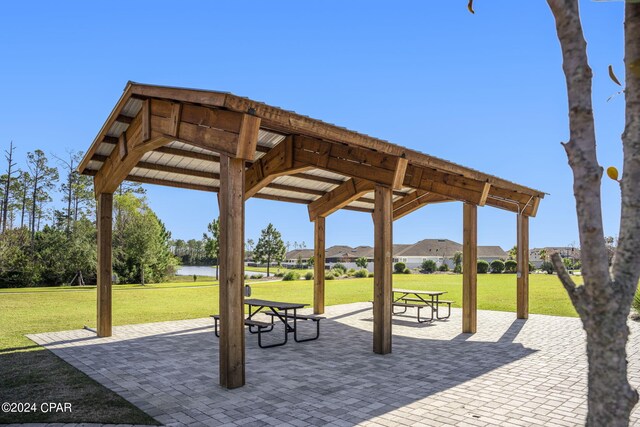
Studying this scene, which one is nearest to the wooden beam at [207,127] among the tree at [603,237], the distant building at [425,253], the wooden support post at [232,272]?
the wooden support post at [232,272]

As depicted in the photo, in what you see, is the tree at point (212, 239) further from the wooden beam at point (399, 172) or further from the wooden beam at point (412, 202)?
the wooden beam at point (399, 172)

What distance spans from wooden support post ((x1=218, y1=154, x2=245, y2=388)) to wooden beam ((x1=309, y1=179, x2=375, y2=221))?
491 centimetres

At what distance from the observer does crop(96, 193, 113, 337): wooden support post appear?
905 centimetres

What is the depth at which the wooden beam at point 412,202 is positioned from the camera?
41.1ft

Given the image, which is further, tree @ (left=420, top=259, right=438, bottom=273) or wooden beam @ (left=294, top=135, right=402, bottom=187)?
tree @ (left=420, top=259, right=438, bottom=273)

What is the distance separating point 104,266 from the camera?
9172 mm

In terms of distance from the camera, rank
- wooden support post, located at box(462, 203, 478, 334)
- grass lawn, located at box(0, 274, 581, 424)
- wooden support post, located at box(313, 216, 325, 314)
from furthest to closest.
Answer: wooden support post, located at box(313, 216, 325, 314) < wooden support post, located at box(462, 203, 478, 334) < grass lawn, located at box(0, 274, 581, 424)

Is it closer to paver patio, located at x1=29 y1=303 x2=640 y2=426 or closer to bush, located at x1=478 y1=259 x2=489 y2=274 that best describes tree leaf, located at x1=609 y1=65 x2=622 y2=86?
paver patio, located at x1=29 y1=303 x2=640 y2=426

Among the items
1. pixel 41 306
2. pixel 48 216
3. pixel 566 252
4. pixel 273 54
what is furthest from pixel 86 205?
pixel 566 252

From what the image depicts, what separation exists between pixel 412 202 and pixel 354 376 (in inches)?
314

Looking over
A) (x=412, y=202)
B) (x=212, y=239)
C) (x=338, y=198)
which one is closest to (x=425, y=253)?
(x=212, y=239)

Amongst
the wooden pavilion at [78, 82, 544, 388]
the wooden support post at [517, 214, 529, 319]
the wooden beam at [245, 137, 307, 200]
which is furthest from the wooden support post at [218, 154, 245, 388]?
the wooden support post at [517, 214, 529, 319]

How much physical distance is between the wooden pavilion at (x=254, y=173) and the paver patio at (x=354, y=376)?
0.64 meters

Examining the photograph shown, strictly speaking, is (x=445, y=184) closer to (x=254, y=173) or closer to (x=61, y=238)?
(x=254, y=173)
